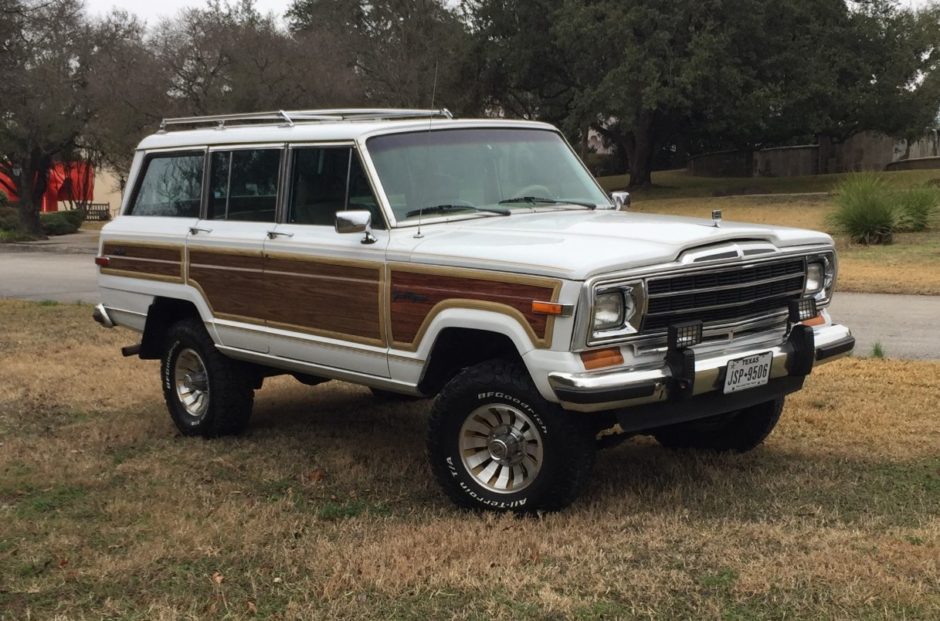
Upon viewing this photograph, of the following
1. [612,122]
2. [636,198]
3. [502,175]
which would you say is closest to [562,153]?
[502,175]

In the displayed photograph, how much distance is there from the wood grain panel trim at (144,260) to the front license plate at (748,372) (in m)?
3.75

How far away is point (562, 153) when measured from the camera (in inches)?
264

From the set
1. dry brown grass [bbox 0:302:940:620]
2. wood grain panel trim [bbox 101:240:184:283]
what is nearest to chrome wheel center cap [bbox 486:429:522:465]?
dry brown grass [bbox 0:302:940:620]

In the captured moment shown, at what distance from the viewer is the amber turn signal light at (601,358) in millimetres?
4711

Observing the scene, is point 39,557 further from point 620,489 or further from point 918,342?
point 918,342

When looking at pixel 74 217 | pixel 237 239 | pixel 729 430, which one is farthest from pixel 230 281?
pixel 74 217

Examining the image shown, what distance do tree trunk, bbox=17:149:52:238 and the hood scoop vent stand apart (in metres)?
30.4

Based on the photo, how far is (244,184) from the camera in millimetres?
6672

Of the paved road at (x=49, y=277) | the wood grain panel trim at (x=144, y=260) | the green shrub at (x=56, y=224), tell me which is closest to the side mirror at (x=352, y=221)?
the wood grain panel trim at (x=144, y=260)

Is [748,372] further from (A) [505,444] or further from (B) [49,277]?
(B) [49,277]

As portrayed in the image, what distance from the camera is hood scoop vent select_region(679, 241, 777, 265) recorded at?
16.0ft

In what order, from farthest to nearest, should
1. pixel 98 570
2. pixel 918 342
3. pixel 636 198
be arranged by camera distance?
pixel 636 198 → pixel 918 342 → pixel 98 570

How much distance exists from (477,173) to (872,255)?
14.0 meters

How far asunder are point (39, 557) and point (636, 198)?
34.9 metres
